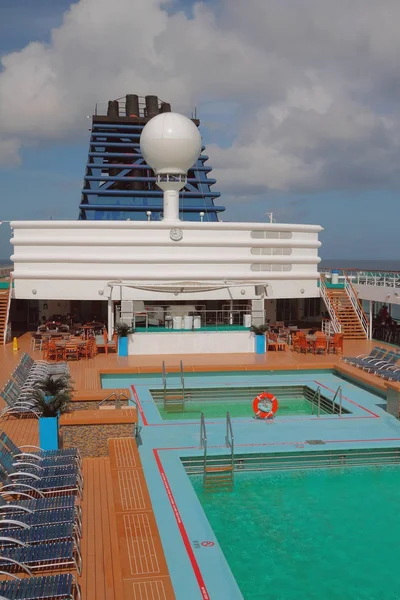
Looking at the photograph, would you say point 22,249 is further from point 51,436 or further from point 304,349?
point 51,436

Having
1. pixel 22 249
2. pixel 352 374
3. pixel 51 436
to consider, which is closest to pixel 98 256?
pixel 22 249

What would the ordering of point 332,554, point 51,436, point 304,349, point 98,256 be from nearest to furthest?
point 332,554
point 51,436
point 304,349
point 98,256

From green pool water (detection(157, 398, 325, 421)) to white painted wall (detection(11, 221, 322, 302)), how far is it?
714 cm

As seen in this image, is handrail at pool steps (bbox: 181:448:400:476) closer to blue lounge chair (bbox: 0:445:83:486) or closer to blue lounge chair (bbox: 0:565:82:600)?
blue lounge chair (bbox: 0:445:83:486)

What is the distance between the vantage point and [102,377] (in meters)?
17.2

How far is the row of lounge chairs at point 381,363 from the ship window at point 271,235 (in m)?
6.56

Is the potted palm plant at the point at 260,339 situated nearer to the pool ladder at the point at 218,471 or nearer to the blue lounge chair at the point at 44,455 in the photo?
the pool ladder at the point at 218,471

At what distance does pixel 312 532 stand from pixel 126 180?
2491 cm

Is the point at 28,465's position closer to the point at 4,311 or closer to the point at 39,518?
the point at 39,518

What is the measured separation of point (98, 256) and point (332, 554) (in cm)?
1574

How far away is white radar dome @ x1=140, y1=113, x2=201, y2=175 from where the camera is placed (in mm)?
22438

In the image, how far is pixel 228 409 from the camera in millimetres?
14758

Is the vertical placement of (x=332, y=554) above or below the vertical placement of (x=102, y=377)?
below

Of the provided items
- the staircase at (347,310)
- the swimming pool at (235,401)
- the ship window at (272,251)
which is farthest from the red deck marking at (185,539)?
the staircase at (347,310)
